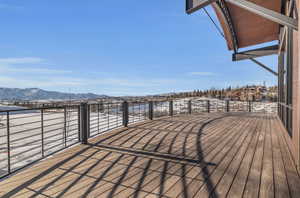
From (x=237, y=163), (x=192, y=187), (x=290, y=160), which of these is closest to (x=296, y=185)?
(x=237, y=163)

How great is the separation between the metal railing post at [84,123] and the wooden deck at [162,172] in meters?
0.27

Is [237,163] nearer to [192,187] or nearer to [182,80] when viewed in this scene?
[192,187]

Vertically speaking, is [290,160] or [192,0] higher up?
[192,0]

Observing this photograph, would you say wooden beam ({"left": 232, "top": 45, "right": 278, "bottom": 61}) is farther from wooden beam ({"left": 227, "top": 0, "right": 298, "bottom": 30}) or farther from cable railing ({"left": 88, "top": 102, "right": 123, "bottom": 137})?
cable railing ({"left": 88, "top": 102, "right": 123, "bottom": 137})

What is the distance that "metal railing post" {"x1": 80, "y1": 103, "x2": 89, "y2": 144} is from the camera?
3.17 metres

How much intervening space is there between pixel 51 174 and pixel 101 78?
57876 mm

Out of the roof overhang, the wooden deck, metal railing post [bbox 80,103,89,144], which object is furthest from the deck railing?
the roof overhang

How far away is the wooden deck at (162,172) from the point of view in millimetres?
1536

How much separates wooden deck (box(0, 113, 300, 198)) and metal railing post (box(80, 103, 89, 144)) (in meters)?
0.27

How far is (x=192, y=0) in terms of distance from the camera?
3.14 meters

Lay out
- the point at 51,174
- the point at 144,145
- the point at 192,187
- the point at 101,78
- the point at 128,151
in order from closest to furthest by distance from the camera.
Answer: the point at 192,187
the point at 51,174
the point at 128,151
the point at 144,145
the point at 101,78

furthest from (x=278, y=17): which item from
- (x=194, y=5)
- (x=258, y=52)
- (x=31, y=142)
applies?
(x=258, y=52)

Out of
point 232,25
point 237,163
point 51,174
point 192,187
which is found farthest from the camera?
point 232,25

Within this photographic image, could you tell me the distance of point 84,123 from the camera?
328 cm
